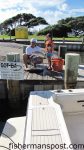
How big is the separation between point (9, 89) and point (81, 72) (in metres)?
2.59

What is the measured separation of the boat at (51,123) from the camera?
10.0ft

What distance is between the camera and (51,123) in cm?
349

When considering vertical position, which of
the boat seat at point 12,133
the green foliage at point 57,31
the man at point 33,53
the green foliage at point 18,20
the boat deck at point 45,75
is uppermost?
the green foliage at point 18,20

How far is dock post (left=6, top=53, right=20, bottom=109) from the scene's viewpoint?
705 cm

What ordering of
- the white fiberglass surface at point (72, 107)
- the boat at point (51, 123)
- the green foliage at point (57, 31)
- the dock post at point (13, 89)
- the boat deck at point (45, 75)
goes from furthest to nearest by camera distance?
the green foliage at point (57, 31)
the boat deck at point (45, 75)
the dock post at point (13, 89)
the white fiberglass surface at point (72, 107)
the boat at point (51, 123)

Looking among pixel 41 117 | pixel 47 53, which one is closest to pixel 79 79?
pixel 47 53

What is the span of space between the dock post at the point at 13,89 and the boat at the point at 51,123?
217 centimetres

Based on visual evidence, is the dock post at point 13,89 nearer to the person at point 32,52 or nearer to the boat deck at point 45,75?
the boat deck at point 45,75

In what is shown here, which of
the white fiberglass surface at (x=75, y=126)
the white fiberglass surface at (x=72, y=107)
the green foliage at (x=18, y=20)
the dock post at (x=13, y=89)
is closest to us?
the white fiberglass surface at (x=75, y=126)

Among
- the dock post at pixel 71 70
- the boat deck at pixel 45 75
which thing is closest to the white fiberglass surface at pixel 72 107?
the dock post at pixel 71 70

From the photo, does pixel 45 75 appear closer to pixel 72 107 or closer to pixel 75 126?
pixel 72 107

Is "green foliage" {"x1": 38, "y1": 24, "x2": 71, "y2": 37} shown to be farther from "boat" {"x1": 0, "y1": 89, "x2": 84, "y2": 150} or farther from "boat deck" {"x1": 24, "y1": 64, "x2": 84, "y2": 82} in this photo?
"boat" {"x1": 0, "y1": 89, "x2": 84, "y2": 150}

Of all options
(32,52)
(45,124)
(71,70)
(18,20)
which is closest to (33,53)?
(32,52)

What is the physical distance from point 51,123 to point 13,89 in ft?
12.8
